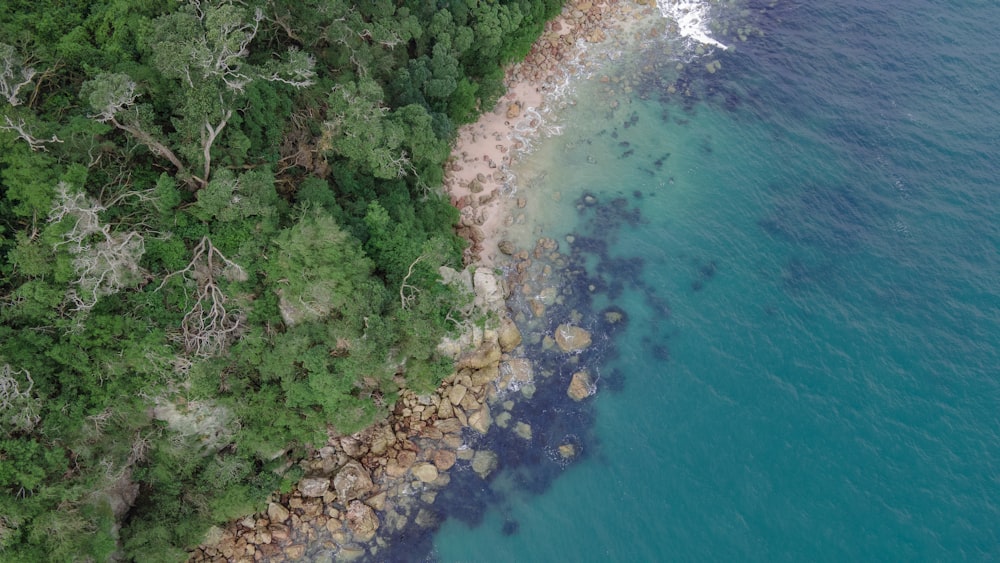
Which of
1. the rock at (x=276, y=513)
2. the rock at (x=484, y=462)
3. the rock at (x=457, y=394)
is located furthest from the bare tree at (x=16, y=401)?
the rock at (x=484, y=462)

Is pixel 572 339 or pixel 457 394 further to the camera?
pixel 572 339

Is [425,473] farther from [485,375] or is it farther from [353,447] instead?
[485,375]

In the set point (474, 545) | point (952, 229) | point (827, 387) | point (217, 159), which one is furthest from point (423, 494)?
point (952, 229)

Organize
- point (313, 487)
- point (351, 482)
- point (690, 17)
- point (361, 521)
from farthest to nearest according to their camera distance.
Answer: point (690, 17), point (351, 482), point (313, 487), point (361, 521)

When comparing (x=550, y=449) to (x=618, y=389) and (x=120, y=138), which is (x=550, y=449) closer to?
(x=618, y=389)

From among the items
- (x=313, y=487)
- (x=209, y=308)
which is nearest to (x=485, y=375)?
(x=313, y=487)

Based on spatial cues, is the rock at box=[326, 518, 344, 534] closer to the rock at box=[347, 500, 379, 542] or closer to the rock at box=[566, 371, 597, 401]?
the rock at box=[347, 500, 379, 542]
